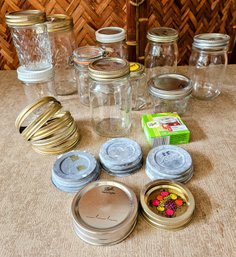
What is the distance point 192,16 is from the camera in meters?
1.07

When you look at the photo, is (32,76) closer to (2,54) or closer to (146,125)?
(146,125)

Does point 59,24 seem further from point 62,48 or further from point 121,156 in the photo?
point 121,156

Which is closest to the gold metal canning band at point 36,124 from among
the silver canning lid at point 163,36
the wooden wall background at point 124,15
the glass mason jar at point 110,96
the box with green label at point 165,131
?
the glass mason jar at point 110,96

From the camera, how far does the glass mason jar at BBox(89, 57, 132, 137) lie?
0.66m

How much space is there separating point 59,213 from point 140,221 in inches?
6.3

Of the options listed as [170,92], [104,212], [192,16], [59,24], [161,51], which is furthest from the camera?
[192,16]

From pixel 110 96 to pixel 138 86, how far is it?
0.31 ft

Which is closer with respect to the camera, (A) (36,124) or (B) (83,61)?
(A) (36,124)

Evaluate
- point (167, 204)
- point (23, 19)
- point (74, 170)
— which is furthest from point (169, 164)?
point (23, 19)

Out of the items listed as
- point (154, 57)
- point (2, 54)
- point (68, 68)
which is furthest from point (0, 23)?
point (154, 57)

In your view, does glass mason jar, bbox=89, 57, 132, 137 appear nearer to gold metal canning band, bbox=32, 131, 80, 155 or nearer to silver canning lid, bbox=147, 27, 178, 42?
gold metal canning band, bbox=32, 131, 80, 155

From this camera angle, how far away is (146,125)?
73 cm

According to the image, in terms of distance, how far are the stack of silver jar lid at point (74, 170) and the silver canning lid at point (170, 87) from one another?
27cm

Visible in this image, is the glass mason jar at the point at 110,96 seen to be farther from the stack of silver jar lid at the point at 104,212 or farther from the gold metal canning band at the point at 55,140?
the stack of silver jar lid at the point at 104,212
